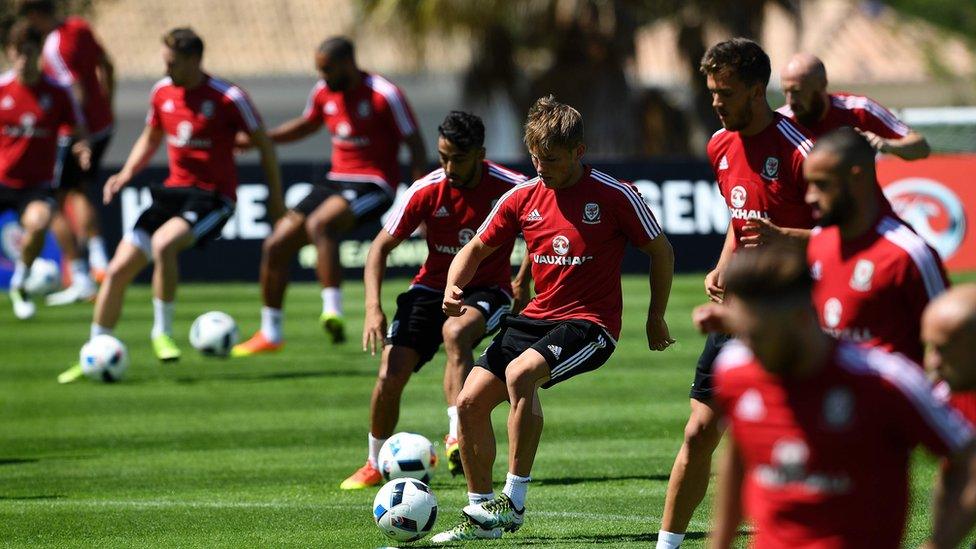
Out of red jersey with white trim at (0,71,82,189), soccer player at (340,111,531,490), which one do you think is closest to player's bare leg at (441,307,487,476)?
soccer player at (340,111,531,490)

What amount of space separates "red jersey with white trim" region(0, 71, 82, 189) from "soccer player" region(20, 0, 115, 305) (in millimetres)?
201

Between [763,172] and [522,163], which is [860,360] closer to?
[763,172]

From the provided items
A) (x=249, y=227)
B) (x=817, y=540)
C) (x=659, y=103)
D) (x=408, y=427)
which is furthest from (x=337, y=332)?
(x=659, y=103)

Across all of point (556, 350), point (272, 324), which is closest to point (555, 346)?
point (556, 350)

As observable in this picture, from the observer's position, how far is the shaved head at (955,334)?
403 cm

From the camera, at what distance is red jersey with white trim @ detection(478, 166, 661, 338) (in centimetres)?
704

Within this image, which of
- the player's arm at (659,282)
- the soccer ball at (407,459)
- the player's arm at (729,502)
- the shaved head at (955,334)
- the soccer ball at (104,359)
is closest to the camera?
the shaved head at (955,334)

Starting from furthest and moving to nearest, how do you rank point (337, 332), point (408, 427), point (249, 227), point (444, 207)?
point (249, 227)
point (337, 332)
point (408, 427)
point (444, 207)

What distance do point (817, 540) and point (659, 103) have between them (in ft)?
76.5

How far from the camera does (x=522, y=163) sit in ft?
64.1

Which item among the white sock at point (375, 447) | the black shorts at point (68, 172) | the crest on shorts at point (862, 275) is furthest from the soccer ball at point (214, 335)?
the crest on shorts at point (862, 275)

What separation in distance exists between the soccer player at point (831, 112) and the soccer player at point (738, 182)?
66 cm

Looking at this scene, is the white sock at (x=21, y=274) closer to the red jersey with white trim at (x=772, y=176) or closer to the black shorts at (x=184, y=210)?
the black shorts at (x=184, y=210)

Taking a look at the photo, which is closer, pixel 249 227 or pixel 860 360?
pixel 860 360
